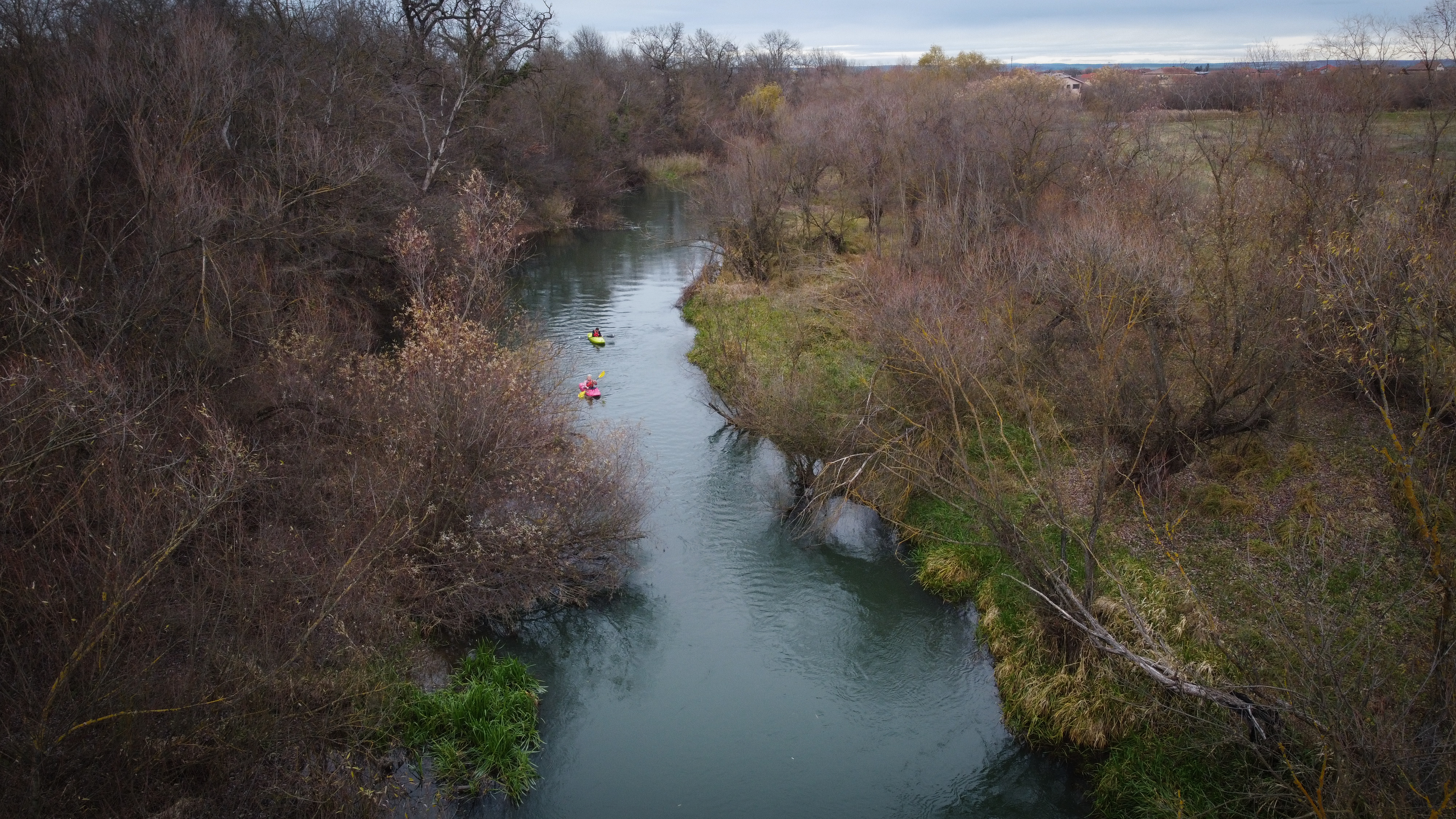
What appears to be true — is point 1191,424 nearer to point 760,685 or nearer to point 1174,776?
point 1174,776

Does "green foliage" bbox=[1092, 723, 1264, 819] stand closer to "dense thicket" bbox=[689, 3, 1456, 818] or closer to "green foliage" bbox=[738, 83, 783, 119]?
"dense thicket" bbox=[689, 3, 1456, 818]

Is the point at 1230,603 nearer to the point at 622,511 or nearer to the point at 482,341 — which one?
the point at 622,511

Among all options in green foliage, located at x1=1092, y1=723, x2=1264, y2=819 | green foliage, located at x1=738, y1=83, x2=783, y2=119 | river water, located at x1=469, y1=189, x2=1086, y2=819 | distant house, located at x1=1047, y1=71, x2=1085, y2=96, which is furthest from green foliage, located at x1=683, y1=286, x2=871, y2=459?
green foliage, located at x1=738, y1=83, x2=783, y2=119

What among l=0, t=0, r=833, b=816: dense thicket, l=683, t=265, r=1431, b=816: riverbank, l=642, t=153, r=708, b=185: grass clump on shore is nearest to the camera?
l=0, t=0, r=833, b=816: dense thicket

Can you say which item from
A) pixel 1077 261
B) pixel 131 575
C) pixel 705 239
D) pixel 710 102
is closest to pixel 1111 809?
pixel 1077 261

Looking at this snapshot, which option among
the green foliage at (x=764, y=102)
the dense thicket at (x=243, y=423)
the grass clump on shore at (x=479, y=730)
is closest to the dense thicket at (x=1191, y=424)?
the dense thicket at (x=243, y=423)

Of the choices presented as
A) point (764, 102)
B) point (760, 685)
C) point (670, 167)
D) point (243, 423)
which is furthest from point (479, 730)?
point (670, 167)
